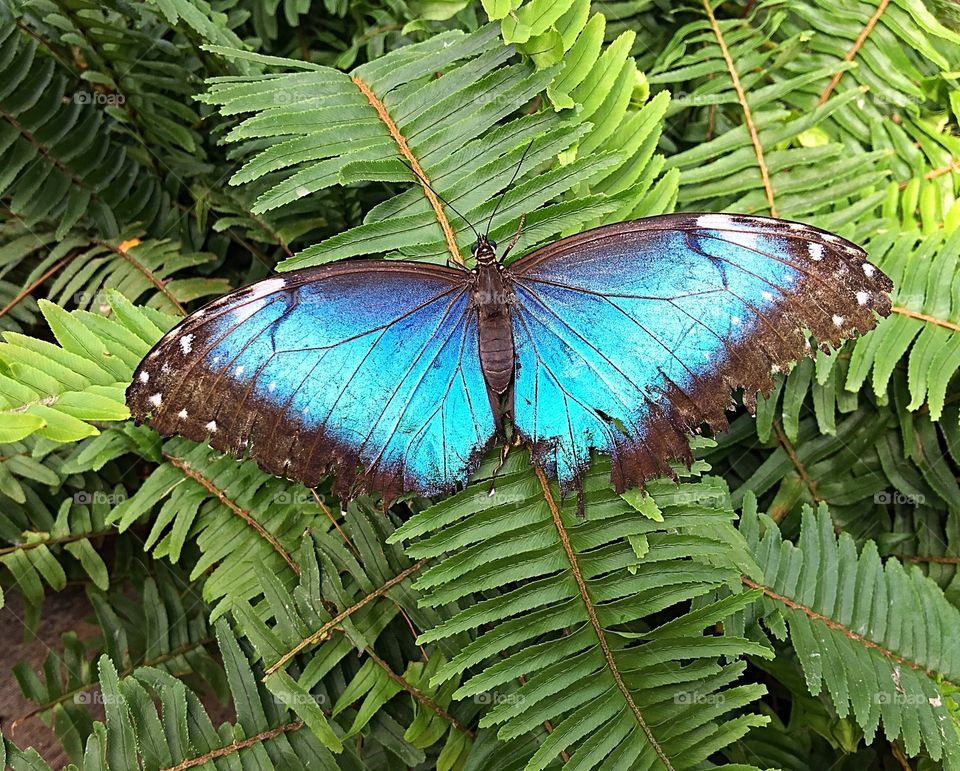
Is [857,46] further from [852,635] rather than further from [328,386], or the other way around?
[328,386]

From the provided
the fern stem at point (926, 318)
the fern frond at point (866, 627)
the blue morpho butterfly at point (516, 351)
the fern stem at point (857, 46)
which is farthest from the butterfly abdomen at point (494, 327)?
the fern stem at point (857, 46)

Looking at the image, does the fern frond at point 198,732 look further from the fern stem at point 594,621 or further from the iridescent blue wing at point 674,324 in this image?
the iridescent blue wing at point 674,324

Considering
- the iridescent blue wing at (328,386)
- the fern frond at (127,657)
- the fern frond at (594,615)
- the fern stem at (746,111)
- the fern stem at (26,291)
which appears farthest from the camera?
the fern stem at (26,291)

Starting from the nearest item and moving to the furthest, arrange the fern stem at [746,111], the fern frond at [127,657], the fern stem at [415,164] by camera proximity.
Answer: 1. the fern stem at [415,164]
2. the fern frond at [127,657]
3. the fern stem at [746,111]

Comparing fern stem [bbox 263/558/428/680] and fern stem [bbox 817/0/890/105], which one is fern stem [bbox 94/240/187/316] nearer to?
fern stem [bbox 263/558/428/680]

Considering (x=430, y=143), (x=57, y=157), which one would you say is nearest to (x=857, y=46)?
(x=430, y=143)

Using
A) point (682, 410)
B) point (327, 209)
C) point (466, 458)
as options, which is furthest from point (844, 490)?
point (327, 209)

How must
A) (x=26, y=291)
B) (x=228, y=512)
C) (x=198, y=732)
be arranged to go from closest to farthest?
(x=198, y=732)
(x=228, y=512)
(x=26, y=291)

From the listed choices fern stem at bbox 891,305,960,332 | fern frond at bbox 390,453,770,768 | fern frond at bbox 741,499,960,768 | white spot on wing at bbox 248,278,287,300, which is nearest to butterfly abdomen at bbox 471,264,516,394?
fern frond at bbox 390,453,770,768
